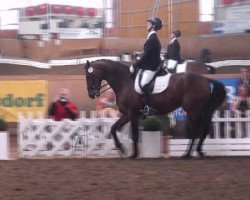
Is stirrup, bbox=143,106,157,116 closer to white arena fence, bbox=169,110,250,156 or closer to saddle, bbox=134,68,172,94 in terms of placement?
saddle, bbox=134,68,172,94

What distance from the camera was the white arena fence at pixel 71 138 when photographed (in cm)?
1526

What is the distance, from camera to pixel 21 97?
20922 millimetres

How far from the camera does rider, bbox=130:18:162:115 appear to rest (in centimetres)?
1453

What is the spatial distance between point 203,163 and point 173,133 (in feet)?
9.85

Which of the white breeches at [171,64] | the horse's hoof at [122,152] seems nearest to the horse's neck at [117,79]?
the horse's hoof at [122,152]

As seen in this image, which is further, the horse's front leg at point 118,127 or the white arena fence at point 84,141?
the white arena fence at point 84,141

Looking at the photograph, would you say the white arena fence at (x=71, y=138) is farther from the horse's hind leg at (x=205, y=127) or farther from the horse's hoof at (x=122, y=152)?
the horse's hind leg at (x=205, y=127)

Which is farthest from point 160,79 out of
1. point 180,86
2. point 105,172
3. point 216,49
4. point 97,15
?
point 97,15

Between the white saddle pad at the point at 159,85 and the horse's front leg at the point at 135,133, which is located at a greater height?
the white saddle pad at the point at 159,85

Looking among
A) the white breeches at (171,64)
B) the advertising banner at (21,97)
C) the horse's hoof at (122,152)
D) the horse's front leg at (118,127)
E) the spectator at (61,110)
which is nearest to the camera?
the horse's front leg at (118,127)

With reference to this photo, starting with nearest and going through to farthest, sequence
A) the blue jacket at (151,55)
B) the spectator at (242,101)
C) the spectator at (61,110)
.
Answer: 1. the blue jacket at (151,55)
2. the spectator at (61,110)
3. the spectator at (242,101)

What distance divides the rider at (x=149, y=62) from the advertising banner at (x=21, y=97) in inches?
256

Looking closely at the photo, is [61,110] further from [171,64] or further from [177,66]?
[177,66]

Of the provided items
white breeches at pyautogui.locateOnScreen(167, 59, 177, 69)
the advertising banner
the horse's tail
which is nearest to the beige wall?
the advertising banner
